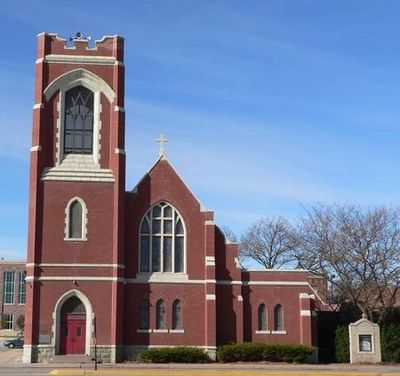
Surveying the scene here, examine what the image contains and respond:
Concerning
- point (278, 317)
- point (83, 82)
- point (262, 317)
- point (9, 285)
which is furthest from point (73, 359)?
point (9, 285)

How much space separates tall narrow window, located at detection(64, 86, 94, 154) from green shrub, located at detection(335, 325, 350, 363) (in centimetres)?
1980

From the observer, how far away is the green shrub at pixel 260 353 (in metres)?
43.8

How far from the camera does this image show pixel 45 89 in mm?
45375

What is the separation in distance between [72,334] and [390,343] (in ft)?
65.5

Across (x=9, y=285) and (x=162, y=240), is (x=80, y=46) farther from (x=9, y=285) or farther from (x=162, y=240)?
(x=9, y=285)

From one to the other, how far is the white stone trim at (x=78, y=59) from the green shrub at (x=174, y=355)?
18.1 m

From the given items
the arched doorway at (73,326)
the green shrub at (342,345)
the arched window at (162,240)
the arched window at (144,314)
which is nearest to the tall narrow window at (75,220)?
the arched doorway at (73,326)

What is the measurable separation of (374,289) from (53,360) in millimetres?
21848

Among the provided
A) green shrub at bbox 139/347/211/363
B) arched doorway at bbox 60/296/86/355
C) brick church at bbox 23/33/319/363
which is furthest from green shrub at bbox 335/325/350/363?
arched doorway at bbox 60/296/86/355

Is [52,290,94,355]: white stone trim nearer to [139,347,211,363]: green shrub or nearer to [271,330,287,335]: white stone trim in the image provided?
[139,347,211,363]: green shrub

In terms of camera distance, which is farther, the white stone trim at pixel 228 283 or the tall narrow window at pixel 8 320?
the tall narrow window at pixel 8 320

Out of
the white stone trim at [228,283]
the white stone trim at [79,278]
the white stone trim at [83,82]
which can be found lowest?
the white stone trim at [228,283]

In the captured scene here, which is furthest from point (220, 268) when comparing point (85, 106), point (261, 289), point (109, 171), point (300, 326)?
point (85, 106)

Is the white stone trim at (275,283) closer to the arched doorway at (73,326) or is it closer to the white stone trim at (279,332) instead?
the white stone trim at (279,332)
